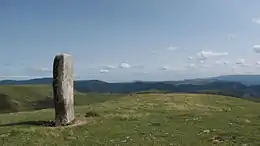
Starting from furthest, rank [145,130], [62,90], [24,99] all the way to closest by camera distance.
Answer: [24,99] → [62,90] → [145,130]

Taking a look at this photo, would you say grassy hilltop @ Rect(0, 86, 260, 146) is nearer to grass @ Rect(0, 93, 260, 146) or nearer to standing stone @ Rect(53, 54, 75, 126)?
grass @ Rect(0, 93, 260, 146)

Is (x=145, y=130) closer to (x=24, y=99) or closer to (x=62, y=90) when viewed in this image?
(x=62, y=90)

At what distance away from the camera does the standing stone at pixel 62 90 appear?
35.3 metres

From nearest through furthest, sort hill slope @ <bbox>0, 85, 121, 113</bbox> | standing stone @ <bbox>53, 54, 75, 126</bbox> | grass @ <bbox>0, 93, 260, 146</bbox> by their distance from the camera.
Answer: grass @ <bbox>0, 93, 260, 146</bbox>, standing stone @ <bbox>53, 54, 75, 126</bbox>, hill slope @ <bbox>0, 85, 121, 113</bbox>

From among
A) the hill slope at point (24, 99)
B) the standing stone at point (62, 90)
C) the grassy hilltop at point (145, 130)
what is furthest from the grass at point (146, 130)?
the hill slope at point (24, 99)

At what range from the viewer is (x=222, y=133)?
98.0 ft

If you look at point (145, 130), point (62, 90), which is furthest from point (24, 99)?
point (145, 130)

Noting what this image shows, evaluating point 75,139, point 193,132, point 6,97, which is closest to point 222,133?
point 193,132

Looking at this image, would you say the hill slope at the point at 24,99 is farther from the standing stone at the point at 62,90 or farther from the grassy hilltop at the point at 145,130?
the standing stone at the point at 62,90

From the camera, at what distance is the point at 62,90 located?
35375mm

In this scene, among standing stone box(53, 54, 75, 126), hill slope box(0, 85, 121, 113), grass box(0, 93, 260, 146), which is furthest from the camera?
hill slope box(0, 85, 121, 113)

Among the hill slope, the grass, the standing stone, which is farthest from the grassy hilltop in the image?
the hill slope

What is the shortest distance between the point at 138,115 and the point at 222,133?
Result: 472 inches

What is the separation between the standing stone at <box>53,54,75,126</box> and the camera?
116 feet
